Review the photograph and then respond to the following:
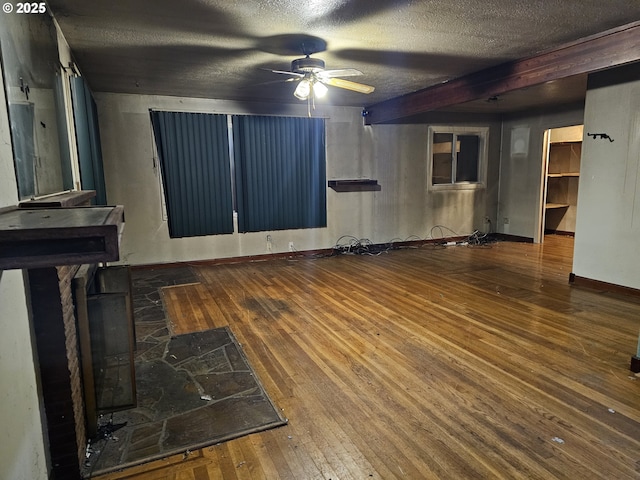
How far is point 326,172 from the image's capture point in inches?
258

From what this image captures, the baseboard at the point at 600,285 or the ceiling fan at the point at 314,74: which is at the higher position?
the ceiling fan at the point at 314,74

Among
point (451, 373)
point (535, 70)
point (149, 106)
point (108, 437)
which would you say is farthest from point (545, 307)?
point (149, 106)

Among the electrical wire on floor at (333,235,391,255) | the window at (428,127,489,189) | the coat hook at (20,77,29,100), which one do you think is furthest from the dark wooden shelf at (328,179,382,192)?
the coat hook at (20,77,29,100)

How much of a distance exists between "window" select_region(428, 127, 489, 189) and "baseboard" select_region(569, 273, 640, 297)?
3284 mm

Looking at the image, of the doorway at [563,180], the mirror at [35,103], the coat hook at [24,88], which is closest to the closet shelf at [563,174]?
the doorway at [563,180]

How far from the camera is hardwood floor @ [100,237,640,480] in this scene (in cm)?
181

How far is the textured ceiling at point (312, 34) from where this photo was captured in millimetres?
2629

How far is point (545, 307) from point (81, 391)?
12.7 feet

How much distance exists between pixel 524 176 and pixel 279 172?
4.67m

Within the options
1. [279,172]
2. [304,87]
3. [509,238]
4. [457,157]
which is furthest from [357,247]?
[304,87]

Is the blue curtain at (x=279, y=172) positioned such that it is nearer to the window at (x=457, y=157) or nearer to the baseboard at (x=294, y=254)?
the baseboard at (x=294, y=254)

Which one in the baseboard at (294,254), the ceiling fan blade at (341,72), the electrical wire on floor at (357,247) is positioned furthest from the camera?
the electrical wire on floor at (357,247)

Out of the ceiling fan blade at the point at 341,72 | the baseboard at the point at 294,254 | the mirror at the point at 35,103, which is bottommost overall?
the baseboard at the point at 294,254

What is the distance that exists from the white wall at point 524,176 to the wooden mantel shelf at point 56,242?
7360 millimetres
